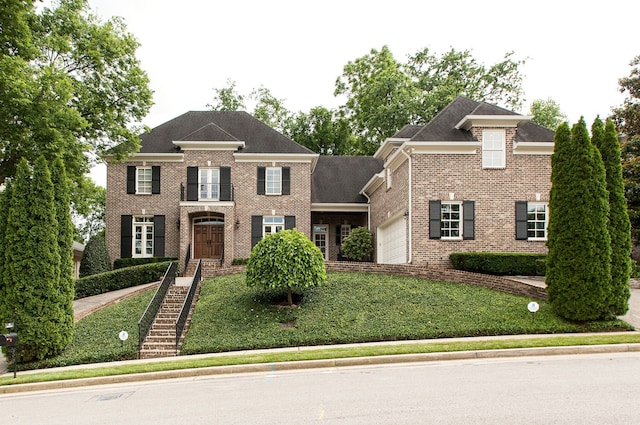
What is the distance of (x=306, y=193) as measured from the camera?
28.3 meters

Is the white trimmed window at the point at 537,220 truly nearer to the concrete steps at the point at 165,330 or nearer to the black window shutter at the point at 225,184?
the concrete steps at the point at 165,330

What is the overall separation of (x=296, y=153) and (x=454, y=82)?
17.8 metres

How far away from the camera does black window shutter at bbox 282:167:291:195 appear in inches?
1107

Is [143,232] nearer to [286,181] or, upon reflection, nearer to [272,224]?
[272,224]

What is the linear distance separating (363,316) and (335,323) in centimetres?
85

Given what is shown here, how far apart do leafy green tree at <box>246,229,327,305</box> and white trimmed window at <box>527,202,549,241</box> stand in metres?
8.91

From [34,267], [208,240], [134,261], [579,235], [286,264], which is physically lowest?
[134,261]

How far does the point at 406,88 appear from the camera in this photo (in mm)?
39000

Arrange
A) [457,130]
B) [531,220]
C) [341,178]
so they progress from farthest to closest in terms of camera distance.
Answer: [341,178] < [457,130] < [531,220]

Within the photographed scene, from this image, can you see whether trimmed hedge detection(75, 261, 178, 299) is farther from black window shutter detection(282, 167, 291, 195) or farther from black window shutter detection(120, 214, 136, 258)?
black window shutter detection(282, 167, 291, 195)

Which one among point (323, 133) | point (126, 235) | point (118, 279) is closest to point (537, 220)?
point (118, 279)

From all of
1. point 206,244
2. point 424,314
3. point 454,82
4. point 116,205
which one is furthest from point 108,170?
point 454,82

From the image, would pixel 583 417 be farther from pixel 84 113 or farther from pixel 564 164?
pixel 84 113

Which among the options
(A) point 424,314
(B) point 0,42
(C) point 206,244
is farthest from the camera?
(C) point 206,244
